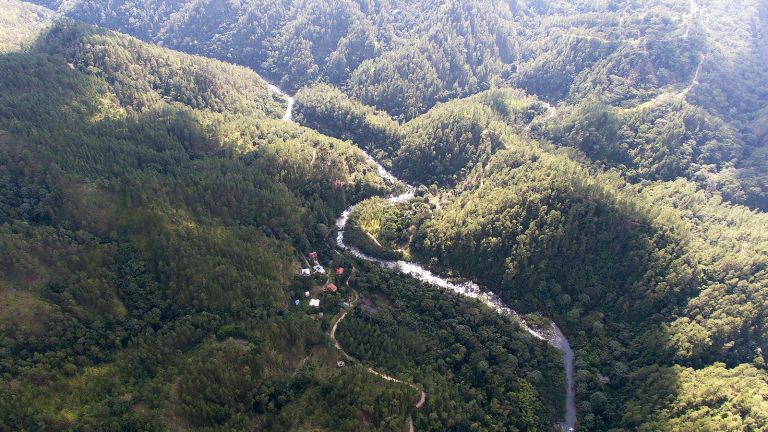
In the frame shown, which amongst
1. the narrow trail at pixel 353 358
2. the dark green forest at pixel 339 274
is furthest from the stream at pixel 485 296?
the narrow trail at pixel 353 358

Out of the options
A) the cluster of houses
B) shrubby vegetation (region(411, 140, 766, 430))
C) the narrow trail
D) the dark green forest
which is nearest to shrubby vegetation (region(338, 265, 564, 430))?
the dark green forest

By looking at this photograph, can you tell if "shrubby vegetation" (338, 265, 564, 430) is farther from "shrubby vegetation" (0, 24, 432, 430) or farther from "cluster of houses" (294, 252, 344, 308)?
"shrubby vegetation" (0, 24, 432, 430)

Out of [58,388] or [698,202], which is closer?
[58,388]

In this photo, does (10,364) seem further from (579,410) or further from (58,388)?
(579,410)

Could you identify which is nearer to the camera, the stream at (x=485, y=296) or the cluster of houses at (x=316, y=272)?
the stream at (x=485, y=296)

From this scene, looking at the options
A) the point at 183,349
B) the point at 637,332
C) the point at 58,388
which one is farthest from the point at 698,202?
the point at 58,388

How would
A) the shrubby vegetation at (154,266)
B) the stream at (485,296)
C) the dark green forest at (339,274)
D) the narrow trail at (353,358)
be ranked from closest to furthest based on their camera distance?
the shrubby vegetation at (154,266), the dark green forest at (339,274), the narrow trail at (353,358), the stream at (485,296)

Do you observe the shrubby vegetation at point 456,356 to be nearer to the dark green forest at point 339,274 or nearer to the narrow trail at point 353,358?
the dark green forest at point 339,274

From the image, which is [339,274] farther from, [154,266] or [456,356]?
[154,266]

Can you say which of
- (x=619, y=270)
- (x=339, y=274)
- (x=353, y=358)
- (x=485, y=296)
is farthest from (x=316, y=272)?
(x=619, y=270)
